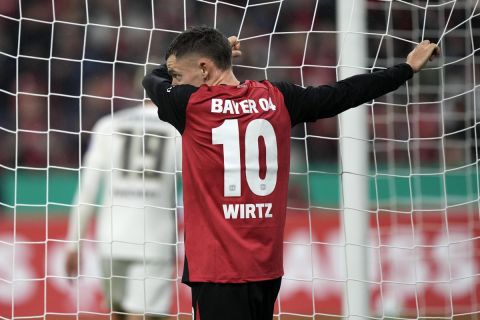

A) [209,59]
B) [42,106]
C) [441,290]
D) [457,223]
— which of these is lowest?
[441,290]

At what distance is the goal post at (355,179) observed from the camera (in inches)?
151

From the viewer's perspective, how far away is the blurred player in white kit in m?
4.27

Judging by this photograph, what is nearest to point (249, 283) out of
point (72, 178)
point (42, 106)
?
point (72, 178)

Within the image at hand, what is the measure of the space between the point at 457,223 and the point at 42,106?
109 inches

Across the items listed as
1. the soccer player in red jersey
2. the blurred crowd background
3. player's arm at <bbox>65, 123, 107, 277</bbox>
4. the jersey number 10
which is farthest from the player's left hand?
the blurred crowd background

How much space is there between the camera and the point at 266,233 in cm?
267

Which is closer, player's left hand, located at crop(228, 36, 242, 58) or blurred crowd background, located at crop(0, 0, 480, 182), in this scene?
player's left hand, located at crop(228, 36, 242, 58)

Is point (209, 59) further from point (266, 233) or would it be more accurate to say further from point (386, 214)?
point (386, 214)

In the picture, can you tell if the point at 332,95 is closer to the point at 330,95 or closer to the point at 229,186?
the point at 330,95

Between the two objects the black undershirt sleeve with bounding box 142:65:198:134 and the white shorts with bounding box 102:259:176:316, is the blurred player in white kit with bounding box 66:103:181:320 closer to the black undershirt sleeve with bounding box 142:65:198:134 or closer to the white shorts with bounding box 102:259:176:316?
the white shorts with bounding box 102:259:176:316

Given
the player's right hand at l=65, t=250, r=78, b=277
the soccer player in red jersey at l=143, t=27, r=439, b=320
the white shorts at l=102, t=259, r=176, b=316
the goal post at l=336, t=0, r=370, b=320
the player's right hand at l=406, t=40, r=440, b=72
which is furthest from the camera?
the white shorts at l=102, t=259, r=176, b=316

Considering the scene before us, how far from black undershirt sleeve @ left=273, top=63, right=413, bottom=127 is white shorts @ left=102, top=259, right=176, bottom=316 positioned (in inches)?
70.6

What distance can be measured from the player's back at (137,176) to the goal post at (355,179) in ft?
2.71

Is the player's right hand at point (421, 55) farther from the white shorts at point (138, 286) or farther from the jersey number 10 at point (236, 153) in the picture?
the white shorts at point (138, 286)
